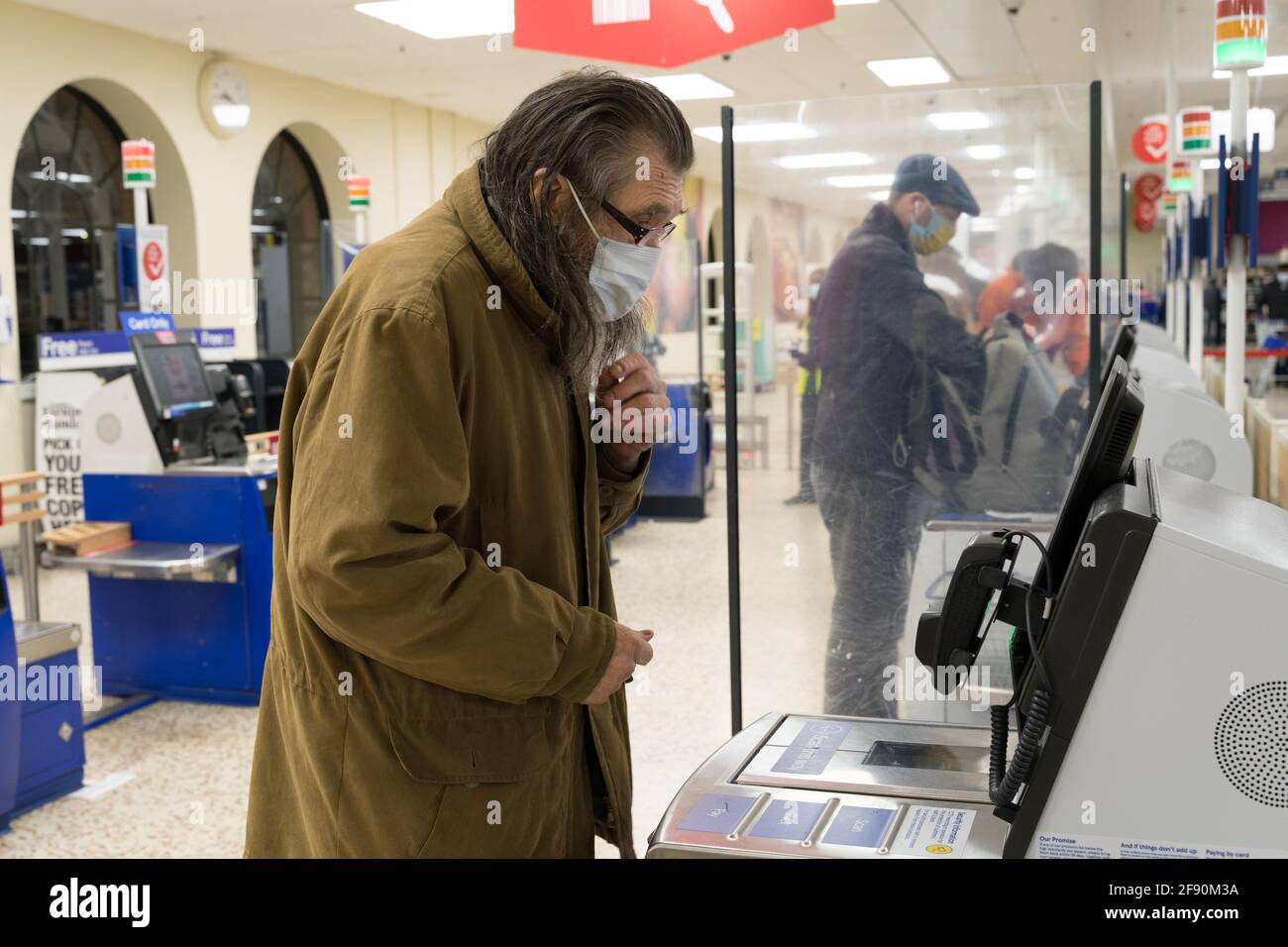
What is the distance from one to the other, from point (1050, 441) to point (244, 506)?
297 cm

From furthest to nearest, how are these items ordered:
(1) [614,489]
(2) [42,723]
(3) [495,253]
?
(2) [42,723] < (1) [614,489] < (3) [495,253]

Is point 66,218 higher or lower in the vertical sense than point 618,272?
higher

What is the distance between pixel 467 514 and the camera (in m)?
1.37

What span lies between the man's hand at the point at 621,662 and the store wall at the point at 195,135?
214 inches

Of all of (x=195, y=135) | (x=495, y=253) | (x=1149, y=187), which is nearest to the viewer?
(x=495, y=253)

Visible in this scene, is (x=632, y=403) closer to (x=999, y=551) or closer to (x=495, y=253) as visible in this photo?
(x=495, y=253)

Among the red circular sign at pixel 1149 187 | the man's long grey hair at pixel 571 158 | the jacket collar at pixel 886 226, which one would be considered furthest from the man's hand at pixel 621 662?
the red circular sign at pixel 1149 187

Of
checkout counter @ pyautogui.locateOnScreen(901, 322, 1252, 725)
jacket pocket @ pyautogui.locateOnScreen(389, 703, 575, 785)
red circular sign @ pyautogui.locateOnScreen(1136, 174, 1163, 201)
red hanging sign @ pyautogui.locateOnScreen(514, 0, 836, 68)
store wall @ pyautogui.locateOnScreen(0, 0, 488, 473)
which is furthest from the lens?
red circular sign @ pyautogui.locateOnScreen(1136, 174, 1163, 201)

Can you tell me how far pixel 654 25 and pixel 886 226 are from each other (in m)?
0.91

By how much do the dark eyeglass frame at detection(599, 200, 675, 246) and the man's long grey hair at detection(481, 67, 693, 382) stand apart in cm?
1

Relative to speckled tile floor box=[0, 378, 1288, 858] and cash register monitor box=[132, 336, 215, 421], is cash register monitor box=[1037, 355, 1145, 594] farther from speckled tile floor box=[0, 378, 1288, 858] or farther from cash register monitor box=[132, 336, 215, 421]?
cash register monitor box=[132, 336, 215, 421]

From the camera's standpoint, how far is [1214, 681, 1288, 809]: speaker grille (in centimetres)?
101

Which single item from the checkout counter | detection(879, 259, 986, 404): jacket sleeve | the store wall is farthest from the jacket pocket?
the store wall

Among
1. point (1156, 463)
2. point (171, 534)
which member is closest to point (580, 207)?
point (1156, 463)
